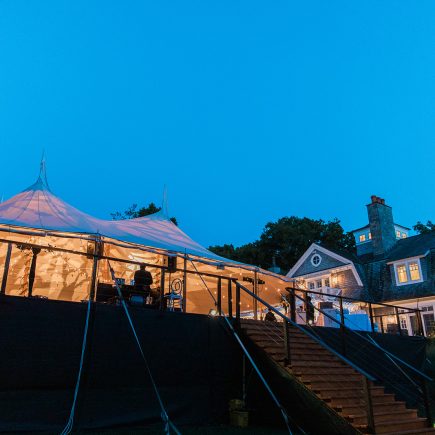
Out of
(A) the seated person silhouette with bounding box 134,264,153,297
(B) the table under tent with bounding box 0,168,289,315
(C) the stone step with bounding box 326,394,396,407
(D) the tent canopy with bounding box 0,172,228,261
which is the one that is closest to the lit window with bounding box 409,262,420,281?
(B) the table under tent with bounding box 0,168,289,315

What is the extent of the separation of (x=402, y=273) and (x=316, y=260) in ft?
15.7

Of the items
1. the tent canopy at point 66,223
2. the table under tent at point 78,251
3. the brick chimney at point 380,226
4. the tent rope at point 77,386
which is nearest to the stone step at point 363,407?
the table under tent at point 78,251

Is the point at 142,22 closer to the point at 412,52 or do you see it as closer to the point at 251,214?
the point at 251,214

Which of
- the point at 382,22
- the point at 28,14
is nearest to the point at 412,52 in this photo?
the point at 382,22

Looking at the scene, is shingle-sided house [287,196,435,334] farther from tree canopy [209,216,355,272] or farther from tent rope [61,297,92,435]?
tree canopy [209,216,355,272]

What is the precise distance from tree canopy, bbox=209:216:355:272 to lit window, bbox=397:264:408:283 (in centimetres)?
2028

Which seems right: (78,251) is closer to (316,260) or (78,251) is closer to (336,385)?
(336,385)

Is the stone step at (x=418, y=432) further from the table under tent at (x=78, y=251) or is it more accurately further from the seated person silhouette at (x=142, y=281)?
the seated person silhouette at (x=142, y=281)

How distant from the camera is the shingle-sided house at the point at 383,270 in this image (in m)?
19.5

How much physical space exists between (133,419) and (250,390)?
2.45 meters

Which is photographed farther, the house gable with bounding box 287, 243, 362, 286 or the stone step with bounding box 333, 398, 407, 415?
the house gable with bounding box 287, 243, 362, 286

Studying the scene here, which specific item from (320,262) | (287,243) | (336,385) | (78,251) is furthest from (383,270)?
(287,243)

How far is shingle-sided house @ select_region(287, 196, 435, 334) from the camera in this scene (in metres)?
19.5

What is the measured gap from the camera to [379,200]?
934 inches
